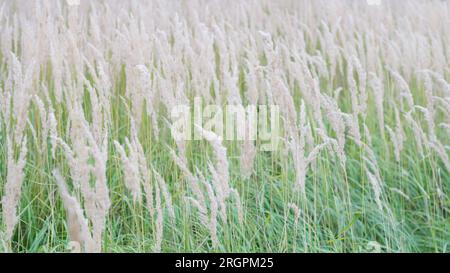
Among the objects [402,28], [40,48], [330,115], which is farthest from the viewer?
[402,28]

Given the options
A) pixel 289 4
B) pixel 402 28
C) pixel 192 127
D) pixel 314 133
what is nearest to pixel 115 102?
pixel 192 127

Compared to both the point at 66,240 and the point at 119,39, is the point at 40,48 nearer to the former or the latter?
the point at 119,39

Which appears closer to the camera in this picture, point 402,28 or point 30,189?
point 30,189

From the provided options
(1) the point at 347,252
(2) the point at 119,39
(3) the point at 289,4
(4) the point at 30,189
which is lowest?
(1) the point at 347,252

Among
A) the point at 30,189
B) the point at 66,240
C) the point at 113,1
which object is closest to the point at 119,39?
Result: the point at 113,1

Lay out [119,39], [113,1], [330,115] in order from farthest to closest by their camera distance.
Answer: [113,1], [119,39], [330,115]

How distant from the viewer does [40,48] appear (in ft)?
7.04

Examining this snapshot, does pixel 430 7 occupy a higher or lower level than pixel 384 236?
higher

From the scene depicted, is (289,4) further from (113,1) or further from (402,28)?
(113,1)

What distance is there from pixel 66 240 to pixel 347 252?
0.89 m

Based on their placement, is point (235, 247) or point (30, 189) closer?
point (235, 247)

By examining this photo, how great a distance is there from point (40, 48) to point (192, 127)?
0.63 m

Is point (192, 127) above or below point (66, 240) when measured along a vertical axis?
above

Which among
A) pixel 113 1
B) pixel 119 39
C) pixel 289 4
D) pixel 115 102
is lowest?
pixel 115 102
